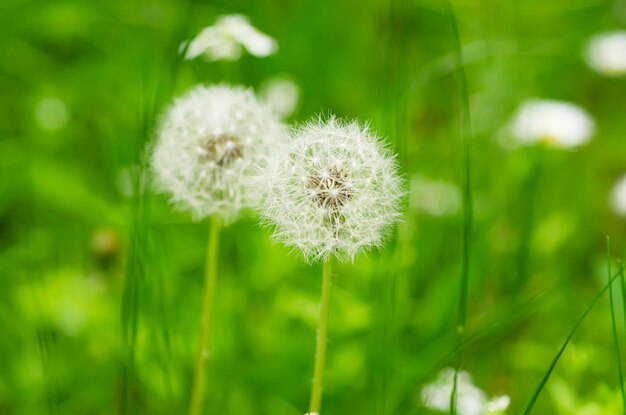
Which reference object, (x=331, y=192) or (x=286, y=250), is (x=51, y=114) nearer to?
(x=286, y=250)

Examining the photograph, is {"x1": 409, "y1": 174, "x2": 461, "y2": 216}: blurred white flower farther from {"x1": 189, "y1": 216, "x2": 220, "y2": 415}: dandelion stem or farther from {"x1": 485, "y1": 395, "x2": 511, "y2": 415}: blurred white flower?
{"x1": 485, "y1": 395, "x2": 511, "y2": 415}: blurred white flower

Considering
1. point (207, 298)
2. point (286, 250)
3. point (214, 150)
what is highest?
point (214, 150)

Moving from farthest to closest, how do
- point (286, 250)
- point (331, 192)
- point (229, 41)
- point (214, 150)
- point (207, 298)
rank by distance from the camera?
point (286, 250) < point (229, 41) < point (214, 150) < point (207, 298) < point (331, 192)

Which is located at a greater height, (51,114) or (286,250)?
(51,114)

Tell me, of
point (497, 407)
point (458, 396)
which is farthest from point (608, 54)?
point (497, 407)

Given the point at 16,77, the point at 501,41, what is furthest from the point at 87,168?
the point at 501,41

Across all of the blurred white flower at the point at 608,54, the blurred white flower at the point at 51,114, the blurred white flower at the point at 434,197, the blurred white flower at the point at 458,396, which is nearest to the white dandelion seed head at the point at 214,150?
the blurred white flower at the point at 458,396

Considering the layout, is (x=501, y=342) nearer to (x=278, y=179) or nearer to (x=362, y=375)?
(x=362, y=375)

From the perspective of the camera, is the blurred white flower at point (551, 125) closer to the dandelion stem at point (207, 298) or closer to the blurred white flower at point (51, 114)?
the dandelion stem at point (207, 298)
